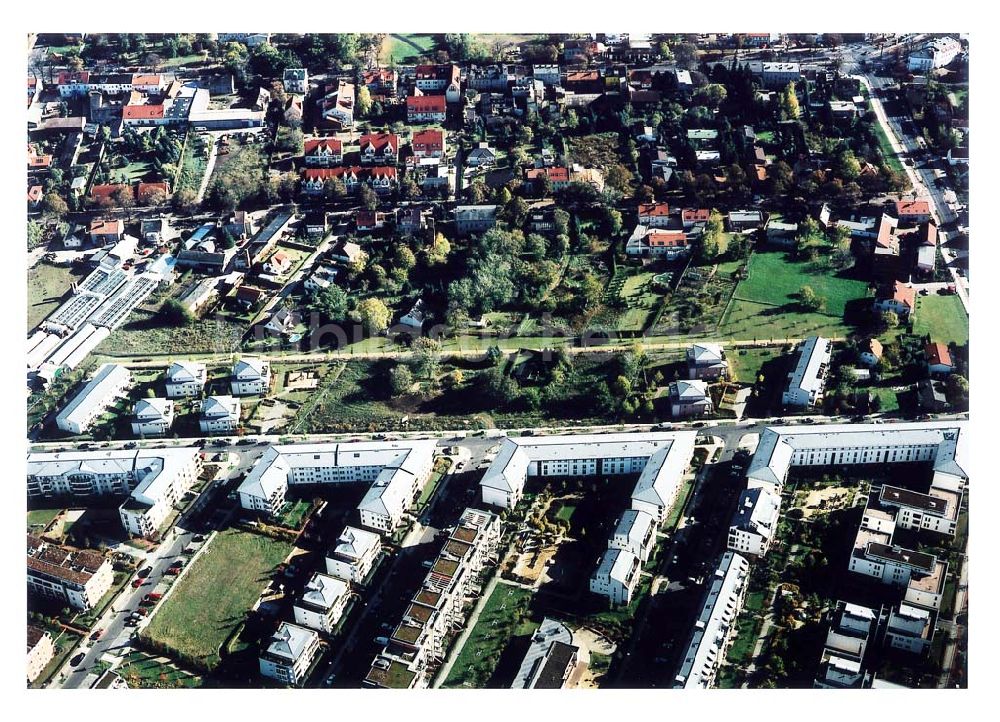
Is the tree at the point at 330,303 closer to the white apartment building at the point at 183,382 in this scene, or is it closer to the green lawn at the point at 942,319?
the white apartment building at the point at 183,382

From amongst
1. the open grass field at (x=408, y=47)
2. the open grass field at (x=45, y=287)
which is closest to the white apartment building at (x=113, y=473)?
the open grass field at (x=45, y=287)

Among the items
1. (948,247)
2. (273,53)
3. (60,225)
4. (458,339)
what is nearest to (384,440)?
(458,339)

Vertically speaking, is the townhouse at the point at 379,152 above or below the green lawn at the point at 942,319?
above

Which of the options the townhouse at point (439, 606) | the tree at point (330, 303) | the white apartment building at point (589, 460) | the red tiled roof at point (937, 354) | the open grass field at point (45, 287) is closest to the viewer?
the townhouse at point (439, 606)

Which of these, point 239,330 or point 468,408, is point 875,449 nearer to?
point 468,408

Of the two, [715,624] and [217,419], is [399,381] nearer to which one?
[217,419]

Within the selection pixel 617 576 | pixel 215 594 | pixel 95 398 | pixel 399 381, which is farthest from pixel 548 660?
pixel 95 398
